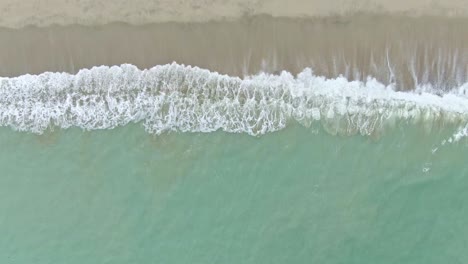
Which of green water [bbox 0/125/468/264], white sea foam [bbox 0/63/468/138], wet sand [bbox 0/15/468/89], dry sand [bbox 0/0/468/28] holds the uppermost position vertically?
dry sand [bbox 0/0/468/28]

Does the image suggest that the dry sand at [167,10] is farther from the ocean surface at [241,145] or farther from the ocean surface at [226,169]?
the ocean surface at [226,169]

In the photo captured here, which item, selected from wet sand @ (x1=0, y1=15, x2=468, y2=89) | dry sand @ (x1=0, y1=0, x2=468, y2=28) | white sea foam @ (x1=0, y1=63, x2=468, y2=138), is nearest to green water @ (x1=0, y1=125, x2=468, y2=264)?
white sea foam @ (x1=0, y1=63, x2=468, y2=138)

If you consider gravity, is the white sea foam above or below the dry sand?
below

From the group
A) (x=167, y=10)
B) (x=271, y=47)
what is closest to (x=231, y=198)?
(x=271, y=47)

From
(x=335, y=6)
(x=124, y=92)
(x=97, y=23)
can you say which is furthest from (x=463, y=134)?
(x=97, y=23)

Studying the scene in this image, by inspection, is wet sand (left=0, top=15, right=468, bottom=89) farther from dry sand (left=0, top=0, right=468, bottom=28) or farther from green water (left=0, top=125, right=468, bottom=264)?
green water (left=0, top=125, right=468, bottom=264)

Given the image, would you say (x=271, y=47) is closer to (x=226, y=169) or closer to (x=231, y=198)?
(x=226, y=169)

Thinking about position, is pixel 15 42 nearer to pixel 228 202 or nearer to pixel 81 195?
pixel 81 195
